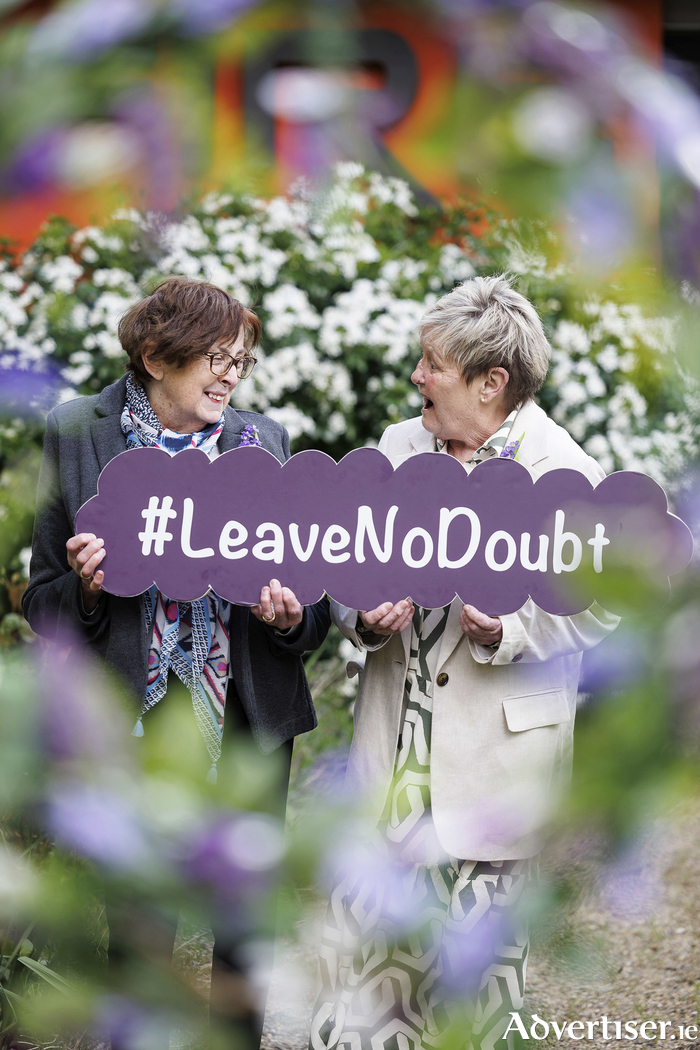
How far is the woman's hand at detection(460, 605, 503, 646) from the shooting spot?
57.0 inches

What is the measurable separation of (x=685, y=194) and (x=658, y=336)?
6 centimetres

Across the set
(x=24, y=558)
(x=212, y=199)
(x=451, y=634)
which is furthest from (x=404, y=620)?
(x=24, y=558)

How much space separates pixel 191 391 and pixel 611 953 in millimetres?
1282

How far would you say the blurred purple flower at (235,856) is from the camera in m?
0.36

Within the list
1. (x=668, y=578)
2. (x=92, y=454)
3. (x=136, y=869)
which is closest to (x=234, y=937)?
(x=136, y=869)

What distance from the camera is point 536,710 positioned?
1.63m

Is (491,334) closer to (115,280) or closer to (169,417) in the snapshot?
(169,417)

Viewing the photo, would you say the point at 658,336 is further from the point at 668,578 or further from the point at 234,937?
the point at 234,937

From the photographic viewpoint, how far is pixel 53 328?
3.22 m

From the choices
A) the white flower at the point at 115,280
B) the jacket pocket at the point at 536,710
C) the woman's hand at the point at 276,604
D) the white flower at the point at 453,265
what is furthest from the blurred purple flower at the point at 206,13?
the white flower at the point at 115,280

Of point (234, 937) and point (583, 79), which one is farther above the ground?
point (583, 79)

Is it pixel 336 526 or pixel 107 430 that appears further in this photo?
pixel 107 430

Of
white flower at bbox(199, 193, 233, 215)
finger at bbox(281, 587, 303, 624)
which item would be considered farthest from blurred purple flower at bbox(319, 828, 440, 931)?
finger at bbox(281, 587, 303, 624)

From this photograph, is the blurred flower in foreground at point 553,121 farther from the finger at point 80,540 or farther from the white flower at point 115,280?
the white flower at point 115,280
